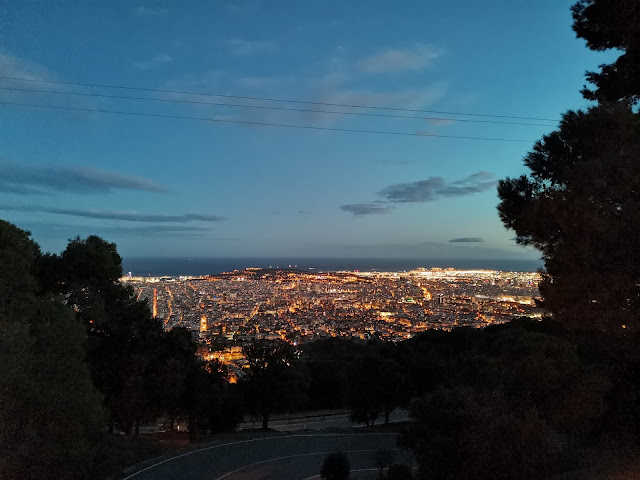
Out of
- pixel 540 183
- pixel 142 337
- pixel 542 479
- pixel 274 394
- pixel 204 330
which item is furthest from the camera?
pixel 204 330

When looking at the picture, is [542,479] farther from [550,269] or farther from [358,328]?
[358,328]

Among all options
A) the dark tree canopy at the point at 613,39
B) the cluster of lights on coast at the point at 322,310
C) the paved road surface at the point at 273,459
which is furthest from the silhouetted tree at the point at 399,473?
the dark tree canopy at the point at 613,39

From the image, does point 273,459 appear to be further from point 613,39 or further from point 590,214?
point 613,39

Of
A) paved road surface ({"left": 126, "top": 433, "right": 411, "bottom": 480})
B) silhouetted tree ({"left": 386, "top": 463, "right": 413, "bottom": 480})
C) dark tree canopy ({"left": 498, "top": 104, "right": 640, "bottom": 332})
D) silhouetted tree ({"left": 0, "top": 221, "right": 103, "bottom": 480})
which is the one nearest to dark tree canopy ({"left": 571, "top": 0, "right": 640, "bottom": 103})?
dark tree canopy ({"left": 498, "top": 104, "right": 640, "bottom": 332})

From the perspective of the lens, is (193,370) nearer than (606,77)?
No

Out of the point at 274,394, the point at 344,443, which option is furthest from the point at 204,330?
the point at 344,443
